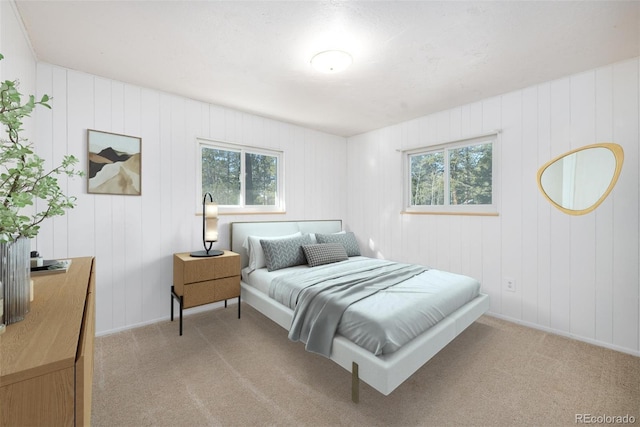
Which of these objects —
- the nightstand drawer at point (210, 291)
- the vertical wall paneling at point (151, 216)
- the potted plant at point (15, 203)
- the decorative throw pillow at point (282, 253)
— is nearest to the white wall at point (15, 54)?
the vertical wall paneling at point (151, 216)

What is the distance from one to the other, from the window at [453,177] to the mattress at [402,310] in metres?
1.13

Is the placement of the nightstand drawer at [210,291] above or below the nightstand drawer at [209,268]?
below

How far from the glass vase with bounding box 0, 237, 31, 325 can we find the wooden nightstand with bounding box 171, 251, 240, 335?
1.75 metres

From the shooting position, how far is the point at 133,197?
285 centimetres

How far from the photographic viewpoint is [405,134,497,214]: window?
128 inches

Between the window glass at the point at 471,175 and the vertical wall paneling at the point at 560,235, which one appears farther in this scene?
the window glass at the point at 471,175

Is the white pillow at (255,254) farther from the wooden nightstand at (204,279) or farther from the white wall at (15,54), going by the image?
the white wall at (15,54)

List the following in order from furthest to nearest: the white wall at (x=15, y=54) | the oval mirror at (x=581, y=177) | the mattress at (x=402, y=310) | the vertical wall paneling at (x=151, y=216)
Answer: the vertical wall paneling at (x=151, y=216) → the oval mirror at (x=581, y=177) → the mattress at (x=402, y=310) → the white wall at (x=15, y=54)

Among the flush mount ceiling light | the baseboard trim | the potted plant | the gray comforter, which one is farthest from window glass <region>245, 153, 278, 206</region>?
the baseboard trim

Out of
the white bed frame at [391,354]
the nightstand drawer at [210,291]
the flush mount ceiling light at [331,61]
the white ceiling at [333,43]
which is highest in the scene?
the white ceiling at [333,43]

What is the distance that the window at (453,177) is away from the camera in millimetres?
3248

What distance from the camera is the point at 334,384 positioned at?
196 centimetres

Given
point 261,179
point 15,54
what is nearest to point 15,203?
point 15,54

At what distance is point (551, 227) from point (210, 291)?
3.47 m
